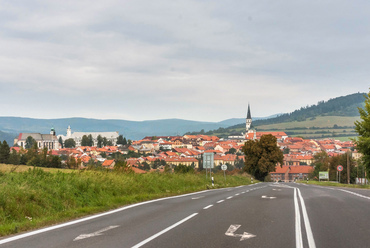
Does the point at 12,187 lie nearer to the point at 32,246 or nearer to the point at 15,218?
the point at 15,218

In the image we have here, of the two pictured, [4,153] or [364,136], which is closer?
[364,136]

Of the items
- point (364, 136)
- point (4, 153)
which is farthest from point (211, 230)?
point (4, 153)

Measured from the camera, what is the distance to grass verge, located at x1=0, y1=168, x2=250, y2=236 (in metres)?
11.7

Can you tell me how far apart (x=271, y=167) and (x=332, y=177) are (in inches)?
1906

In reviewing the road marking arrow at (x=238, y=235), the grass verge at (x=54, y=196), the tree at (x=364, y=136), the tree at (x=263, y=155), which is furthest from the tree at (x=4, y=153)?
the road marking arrow at (x=238, y=235)

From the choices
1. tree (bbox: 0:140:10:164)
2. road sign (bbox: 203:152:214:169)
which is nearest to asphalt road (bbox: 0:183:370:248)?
road sign (bbox: 203:152:214:169)

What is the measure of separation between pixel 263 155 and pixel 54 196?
2725 inches

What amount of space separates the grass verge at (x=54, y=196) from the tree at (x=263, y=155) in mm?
60811

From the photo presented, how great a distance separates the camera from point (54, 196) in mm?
14297

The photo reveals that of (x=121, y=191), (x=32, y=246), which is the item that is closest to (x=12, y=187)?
(x=32, y=246)

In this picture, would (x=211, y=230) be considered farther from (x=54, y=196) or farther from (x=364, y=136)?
(x=364, y=136)

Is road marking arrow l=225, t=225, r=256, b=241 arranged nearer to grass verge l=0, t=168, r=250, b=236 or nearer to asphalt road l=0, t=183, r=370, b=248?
asphalt road l=0, t=183, r=370, b=248

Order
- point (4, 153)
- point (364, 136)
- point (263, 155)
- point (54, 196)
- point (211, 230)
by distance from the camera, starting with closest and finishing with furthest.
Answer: point (211, 230)
point (54, 196)
point (364, 136)
point (263, 155)
point (4, 153)

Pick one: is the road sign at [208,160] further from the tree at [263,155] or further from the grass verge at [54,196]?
the tree at [263,155]
